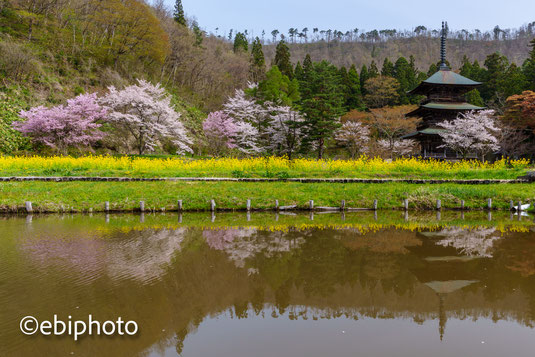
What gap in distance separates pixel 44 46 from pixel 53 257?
116 feet

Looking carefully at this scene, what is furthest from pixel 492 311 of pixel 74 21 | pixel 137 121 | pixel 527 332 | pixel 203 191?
pixel 74 21

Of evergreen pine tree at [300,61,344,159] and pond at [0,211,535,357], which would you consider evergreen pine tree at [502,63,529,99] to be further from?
pond at [0,211,535,357]

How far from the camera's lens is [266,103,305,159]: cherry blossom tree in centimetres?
3367

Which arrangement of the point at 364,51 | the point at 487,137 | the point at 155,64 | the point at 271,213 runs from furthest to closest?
1. the point at 364,51
2. the point at 155,64
3. the point at 487,137
4. the point at 271,213

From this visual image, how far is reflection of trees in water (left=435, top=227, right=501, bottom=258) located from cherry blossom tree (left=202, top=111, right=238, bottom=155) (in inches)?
1089

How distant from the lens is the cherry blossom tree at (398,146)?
1403 inches

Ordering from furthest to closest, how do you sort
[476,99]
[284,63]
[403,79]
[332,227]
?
[284,63] → [403,79] → [476,99] → [332,227]

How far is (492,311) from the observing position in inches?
193

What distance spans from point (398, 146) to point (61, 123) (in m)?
31.5

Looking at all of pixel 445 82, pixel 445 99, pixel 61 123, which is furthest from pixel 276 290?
pixel 445 99

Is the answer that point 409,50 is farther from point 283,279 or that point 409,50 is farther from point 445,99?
point 283,279

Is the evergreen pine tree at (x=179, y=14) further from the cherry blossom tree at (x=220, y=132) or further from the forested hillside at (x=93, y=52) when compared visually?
the cherry blossom tree at (x=220, y=132)

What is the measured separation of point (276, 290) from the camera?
5.61m

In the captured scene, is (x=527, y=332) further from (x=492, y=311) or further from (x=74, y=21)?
(x=74, y=21)
